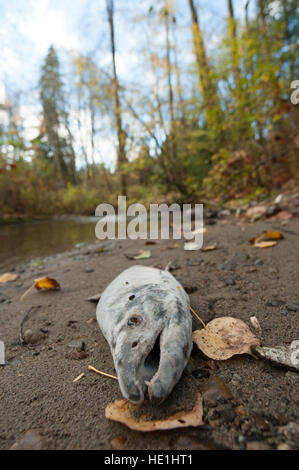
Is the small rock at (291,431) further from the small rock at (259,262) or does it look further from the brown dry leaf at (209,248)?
the brown dry leaf at (209,248)

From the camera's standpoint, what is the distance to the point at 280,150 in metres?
5.36

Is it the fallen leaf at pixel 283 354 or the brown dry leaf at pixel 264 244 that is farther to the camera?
the brown dry leaf at pixel 264 244

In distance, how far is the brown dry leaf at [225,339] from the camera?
3.47 ft

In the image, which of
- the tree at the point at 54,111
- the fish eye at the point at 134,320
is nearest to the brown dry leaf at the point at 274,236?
the fish eye at the point at 134,320

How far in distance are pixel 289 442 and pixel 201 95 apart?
7.06 metres

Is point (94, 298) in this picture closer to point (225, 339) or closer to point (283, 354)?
point (225, 339)

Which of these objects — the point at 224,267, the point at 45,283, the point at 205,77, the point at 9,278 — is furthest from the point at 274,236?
the point at 205,77

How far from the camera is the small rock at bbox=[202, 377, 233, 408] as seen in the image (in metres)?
0.83

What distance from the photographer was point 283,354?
3.28 ft

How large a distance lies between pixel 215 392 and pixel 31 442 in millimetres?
627

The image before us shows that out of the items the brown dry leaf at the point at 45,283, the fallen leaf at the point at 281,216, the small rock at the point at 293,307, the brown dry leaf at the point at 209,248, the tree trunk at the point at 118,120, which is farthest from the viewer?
the tree trunk at the point at 118,120

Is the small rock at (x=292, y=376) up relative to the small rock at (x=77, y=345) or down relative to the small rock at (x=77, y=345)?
up

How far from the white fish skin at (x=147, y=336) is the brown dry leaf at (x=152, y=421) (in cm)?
7
